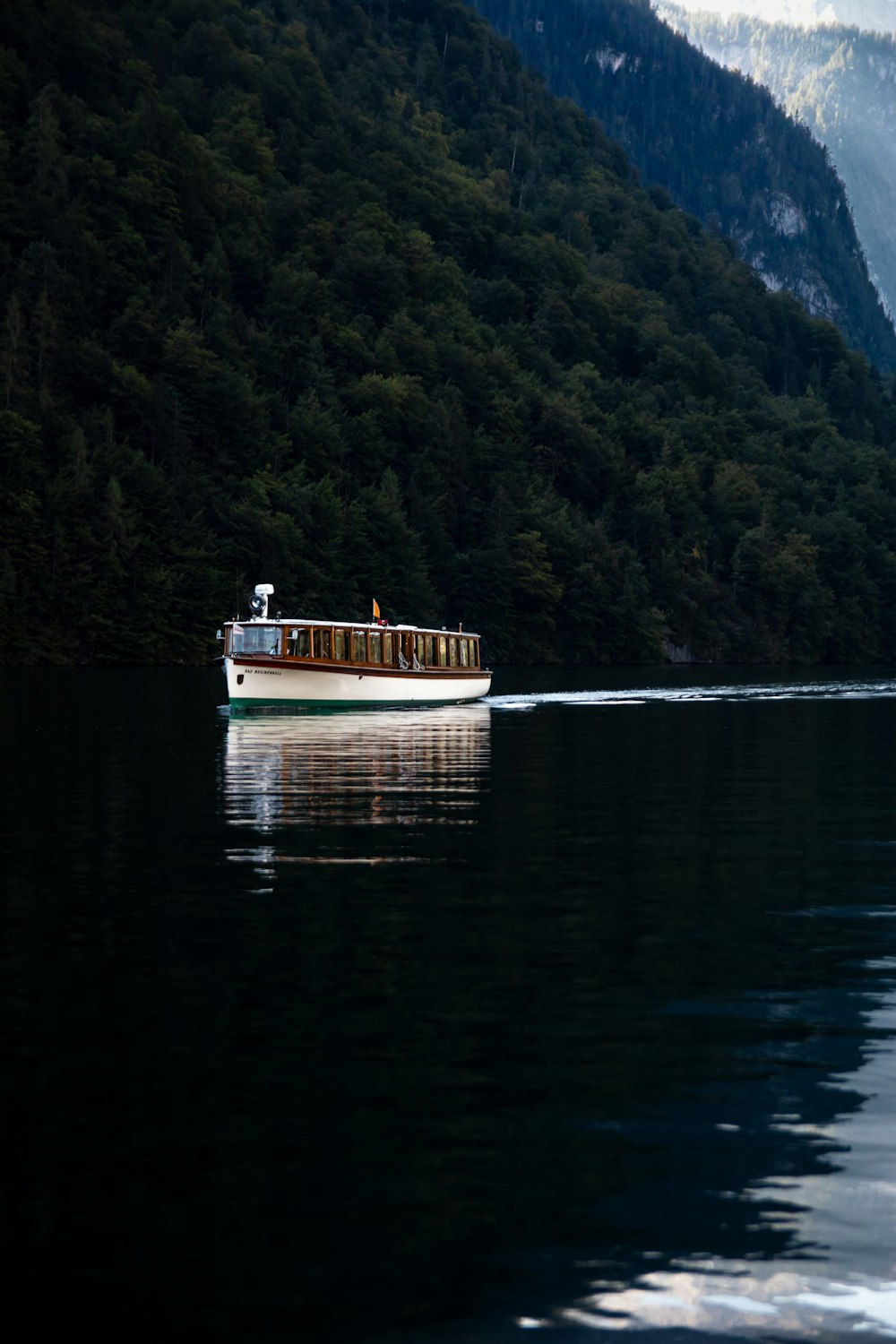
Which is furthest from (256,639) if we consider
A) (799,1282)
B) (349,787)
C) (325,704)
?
(799,1282)

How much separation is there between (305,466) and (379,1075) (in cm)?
16966

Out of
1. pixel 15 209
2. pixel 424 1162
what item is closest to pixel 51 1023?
pixel 424 1162

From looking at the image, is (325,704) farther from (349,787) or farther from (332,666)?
(349,787)

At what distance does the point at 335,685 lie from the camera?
8812 cm

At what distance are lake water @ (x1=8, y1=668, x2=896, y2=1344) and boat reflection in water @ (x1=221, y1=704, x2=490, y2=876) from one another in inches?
8.5

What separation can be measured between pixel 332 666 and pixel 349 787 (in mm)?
44715

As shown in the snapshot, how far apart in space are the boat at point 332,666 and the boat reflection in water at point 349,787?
870cm

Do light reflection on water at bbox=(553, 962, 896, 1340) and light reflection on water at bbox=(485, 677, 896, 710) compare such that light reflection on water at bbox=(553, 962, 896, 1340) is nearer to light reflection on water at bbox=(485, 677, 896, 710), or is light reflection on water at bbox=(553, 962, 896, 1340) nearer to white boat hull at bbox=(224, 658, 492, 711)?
white boat hull at bbox=(224, 658, 492, 711)

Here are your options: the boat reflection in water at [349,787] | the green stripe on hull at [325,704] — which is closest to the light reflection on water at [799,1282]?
the boat reflection in water at [349,787]

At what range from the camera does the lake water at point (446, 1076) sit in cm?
1016

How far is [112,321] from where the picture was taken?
175 m

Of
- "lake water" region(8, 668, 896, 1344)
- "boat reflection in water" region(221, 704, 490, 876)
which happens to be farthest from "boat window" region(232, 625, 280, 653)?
"lake water" region(8, 668, 896, 1344)

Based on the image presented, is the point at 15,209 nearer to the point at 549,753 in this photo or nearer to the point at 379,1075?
the point at 549,753

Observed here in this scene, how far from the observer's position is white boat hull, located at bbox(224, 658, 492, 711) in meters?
83.3
